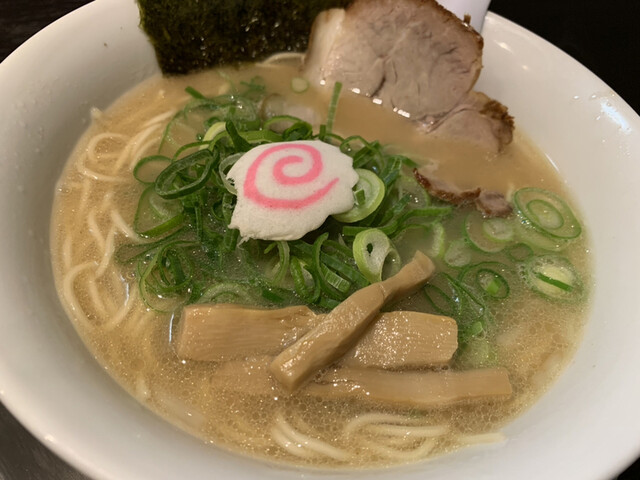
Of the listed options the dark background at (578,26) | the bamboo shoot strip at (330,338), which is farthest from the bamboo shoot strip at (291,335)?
the dark background at (578,26)

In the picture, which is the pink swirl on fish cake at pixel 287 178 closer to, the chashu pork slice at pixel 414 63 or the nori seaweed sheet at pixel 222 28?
the chashu pork slice at pixel 414 63

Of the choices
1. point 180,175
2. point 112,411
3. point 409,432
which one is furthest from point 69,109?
point 409,432

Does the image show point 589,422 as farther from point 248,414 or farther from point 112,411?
point 112,411

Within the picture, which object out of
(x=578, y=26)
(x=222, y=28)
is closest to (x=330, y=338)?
(x=222, y=28)

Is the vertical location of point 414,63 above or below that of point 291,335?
above

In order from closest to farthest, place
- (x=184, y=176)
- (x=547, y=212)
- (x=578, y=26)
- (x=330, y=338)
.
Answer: (x=330, y=338)
(x=184, y=176)
(x=547, y=212)
(x=578, y=26)

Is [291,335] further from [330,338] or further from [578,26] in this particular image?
[578,26]
